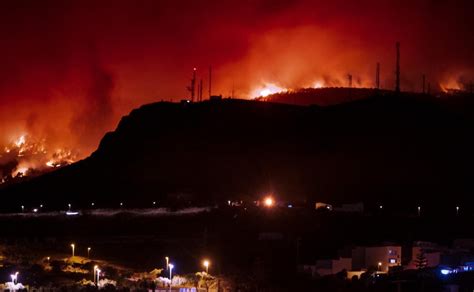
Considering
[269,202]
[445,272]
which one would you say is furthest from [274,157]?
[445,272]

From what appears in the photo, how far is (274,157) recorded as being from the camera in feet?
299

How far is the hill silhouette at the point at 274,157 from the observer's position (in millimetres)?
80875

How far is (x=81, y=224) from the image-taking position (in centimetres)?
6419

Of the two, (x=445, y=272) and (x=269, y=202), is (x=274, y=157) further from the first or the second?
(x=445, y=272)

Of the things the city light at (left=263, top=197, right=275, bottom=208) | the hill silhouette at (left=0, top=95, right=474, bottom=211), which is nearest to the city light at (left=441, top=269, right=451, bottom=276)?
the city light at (left=263, top=197, right=275, bottom=208)

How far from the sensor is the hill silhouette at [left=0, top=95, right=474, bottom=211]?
8088cm

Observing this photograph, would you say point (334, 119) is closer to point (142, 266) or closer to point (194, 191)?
point (194, 191)

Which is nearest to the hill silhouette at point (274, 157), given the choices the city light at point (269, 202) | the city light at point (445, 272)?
the city light at point (269, 202)

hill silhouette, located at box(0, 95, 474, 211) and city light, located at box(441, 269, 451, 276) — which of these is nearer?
city light, located at box(441, 269, 451, 276)

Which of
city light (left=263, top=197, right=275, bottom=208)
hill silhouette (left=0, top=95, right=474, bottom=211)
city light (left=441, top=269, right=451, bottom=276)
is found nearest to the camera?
city light (left=441, top=269, right=451, bottom=276)

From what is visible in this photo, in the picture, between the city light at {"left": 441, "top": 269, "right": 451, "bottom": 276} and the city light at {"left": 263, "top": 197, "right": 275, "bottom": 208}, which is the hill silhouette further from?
the city light at {"left": 441, "top": 269, "right": 451, "bottom": 276}

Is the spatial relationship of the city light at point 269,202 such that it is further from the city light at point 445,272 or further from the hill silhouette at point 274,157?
the city light at point 445,272

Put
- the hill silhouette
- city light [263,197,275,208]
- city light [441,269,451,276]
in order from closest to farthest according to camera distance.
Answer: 1. city light [441,269,451,276]
2. city light [263,197,275,208]
3. the hill silhouette

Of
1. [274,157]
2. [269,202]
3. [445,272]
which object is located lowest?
[445,272]
